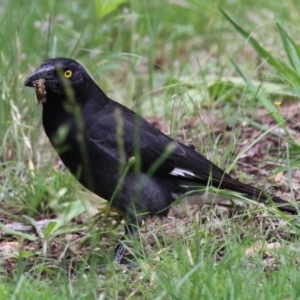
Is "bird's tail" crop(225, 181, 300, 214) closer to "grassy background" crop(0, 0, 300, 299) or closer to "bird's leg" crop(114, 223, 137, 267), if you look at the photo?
"grassy background" crop(0, 0, 300, 299)

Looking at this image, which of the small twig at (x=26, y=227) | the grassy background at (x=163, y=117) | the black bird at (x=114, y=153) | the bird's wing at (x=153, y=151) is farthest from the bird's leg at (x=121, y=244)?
the small twig at (x=26, y=227)

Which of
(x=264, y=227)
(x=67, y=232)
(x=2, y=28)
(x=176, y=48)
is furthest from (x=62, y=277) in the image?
(x=176, y=48)

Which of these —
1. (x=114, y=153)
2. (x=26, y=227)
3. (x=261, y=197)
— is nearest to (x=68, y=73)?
(x=114, y=153)

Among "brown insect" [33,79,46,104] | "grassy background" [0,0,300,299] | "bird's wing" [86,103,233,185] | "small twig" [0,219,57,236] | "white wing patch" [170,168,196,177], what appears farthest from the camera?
"small twig" [0,219,57,236]

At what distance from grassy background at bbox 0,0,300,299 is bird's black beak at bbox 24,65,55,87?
0.26m

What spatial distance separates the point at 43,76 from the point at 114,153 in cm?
51

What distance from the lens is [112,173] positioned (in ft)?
14.2

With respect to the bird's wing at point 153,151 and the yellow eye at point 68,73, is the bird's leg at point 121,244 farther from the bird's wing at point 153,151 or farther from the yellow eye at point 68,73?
the yellow eye at point 68,73

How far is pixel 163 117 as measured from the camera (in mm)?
6090

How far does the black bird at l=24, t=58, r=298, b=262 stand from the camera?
4285mm

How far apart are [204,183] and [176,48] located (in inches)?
111

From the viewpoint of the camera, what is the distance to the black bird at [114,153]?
4.29 m

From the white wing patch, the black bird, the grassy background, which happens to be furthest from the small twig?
the white wing patch

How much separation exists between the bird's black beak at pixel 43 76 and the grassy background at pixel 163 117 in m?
0.26
